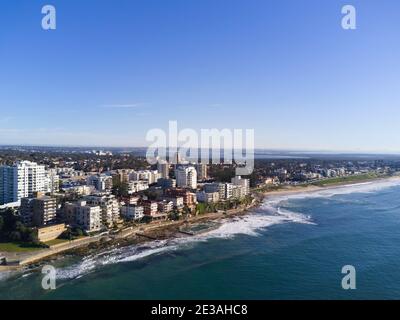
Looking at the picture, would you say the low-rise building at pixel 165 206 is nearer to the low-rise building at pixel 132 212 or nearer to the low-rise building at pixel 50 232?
the low-rise building at pixel 132 212

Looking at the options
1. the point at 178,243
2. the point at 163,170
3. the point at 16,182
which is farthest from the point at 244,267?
the point at 163,170

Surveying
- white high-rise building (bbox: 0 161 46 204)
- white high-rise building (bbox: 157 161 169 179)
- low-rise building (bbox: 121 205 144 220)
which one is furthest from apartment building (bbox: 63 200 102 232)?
white high-rise building (bbox: 157 161 169 179)

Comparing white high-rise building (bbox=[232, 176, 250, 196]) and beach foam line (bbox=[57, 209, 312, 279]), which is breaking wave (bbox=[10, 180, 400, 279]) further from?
white high-rise building (bbox=[232, 176, 250, 196])

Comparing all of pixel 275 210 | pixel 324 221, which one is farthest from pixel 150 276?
pixel 275 210

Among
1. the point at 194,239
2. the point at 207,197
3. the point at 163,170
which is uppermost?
the point at 163,170

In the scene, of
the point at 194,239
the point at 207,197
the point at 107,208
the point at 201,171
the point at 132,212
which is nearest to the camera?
the point at 194,239

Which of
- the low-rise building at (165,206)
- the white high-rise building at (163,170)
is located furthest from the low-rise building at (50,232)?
the white high-rise building at (163,170)

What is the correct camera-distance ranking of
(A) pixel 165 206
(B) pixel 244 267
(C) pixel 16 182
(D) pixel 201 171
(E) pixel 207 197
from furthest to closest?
(D) pixel 201 171 → (E) pixel 207 197 → (C) pixel 16 182 → (A) pixel 165 206 → (B) pixel 244 267

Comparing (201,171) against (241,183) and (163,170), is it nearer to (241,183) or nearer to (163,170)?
(163,170)
